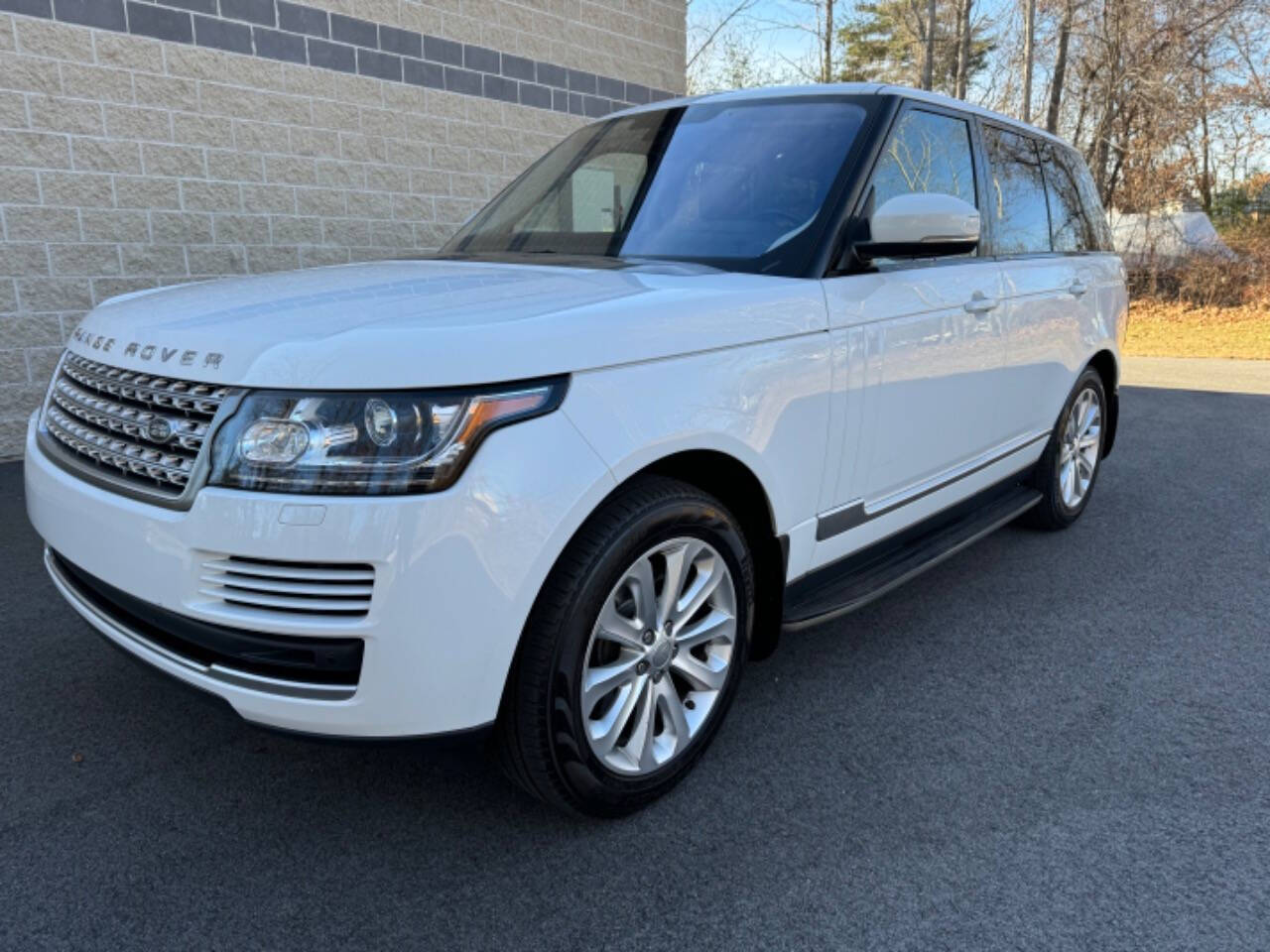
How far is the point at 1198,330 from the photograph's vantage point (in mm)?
16047

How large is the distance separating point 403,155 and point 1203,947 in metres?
7.63

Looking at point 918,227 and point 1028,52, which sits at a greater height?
point 1028,52

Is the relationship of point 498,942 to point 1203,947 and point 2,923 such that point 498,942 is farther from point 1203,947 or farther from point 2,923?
point 1203,947

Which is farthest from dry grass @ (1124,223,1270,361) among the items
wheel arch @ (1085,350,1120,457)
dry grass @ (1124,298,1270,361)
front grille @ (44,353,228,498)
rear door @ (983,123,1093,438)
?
front grille @ (44,353,228,498)

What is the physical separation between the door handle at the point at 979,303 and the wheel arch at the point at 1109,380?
1665 millimetres

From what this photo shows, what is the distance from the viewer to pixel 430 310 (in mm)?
2160

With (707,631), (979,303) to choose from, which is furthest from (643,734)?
(979,303)

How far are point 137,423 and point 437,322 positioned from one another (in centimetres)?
77

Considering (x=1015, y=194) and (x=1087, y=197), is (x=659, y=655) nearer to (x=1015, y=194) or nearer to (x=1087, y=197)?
(x=1015, y=194)

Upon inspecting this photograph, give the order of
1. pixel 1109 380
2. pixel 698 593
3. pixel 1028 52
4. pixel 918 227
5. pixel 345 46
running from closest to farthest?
pixel 698 593 < pixel 918 227 < pixel 1109 380 < pixel 345 46 < pixel 1028 52

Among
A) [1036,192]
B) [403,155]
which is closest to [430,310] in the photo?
[1036,192]

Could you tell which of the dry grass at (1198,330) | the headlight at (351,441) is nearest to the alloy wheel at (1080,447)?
the headlight at (351,441)

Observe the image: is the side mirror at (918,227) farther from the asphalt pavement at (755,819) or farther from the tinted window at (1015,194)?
the asphalt pavement at (755,819)

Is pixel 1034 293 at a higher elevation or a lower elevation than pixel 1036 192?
lower
